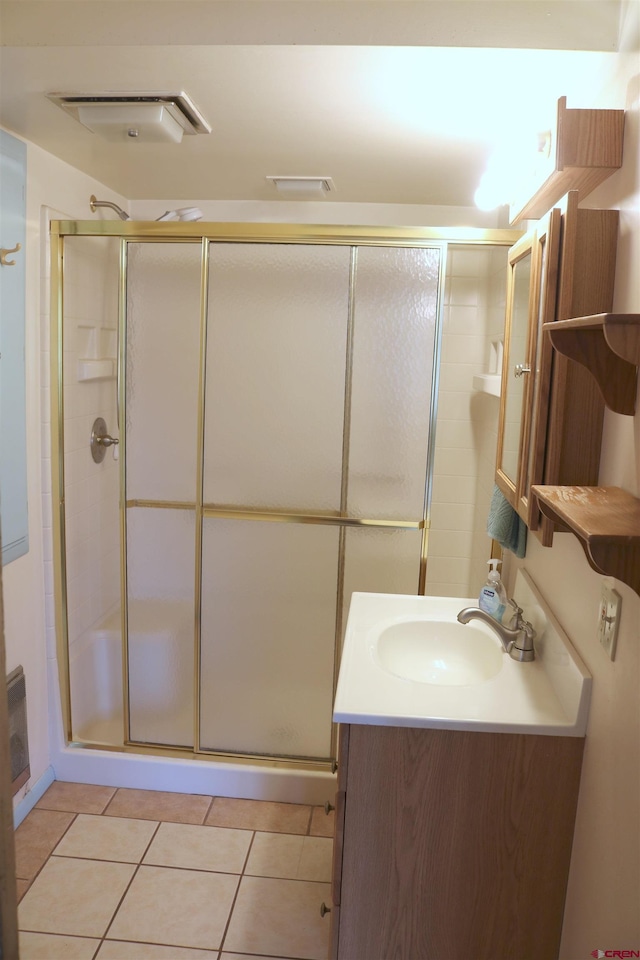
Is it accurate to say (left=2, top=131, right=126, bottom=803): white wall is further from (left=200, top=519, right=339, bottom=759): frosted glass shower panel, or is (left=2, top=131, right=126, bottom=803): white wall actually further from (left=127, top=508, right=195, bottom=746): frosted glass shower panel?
(left=200, top=519, right=339, bottom=759): frosted glass shower panel

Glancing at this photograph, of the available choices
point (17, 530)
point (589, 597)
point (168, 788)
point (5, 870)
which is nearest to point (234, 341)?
point (17, 530)

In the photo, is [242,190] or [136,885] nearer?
[136,885]

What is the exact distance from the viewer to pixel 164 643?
8.70ft

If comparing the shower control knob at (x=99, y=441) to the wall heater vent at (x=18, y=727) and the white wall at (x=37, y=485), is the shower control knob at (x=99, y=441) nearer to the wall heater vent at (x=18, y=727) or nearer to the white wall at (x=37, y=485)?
the white wall at (x=37, y=485)

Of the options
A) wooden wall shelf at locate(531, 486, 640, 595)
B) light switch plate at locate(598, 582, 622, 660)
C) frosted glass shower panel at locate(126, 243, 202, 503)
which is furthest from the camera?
frosted glass shower panel at locate(126, 243, 202, 503)

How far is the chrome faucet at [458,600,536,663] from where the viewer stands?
5.91 feet

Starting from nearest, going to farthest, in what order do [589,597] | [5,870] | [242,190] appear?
[5,870], [589,597], [242,190]

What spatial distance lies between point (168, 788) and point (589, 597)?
1.90 m

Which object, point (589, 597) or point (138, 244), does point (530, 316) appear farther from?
point (138, 244)

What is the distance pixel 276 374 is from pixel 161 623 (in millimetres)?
1005

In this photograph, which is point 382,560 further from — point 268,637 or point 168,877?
point 168,877

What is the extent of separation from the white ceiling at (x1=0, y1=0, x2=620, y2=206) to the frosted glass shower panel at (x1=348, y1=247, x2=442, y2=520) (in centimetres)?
38

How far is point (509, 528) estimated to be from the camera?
1.98m

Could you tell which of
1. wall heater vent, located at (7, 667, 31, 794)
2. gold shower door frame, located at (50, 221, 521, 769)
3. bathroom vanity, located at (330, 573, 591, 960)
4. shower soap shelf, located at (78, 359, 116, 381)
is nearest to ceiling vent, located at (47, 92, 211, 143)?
gold shower door frame, located at (50, 221, 521, 769)
